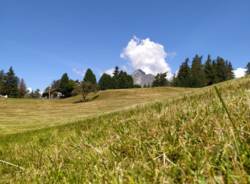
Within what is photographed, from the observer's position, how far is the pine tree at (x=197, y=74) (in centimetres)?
12008

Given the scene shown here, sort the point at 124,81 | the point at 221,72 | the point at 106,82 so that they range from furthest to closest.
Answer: the point at 124,81 → the point at 106,82 → the point at 221,72

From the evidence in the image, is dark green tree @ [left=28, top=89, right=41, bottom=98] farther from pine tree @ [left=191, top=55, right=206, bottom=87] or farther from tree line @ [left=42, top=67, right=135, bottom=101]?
pine tree @ [left=191, top=55, right=206, bottom=87]

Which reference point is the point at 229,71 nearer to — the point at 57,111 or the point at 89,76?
the point at 89,76

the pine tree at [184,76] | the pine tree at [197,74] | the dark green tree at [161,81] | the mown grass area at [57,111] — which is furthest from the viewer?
the dark green tree at [161,81]

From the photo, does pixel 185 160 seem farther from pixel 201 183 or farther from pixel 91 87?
pixel 91 87

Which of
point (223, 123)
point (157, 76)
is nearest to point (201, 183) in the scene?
point (223, 123)

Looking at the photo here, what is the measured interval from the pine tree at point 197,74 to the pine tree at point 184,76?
194 cm

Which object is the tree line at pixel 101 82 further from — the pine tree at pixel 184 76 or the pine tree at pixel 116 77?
the pine tree at pixel 184 76

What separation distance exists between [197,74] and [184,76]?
29.8 feet

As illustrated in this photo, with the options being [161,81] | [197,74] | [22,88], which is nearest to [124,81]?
[161,81]

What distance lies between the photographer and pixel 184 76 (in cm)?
13225

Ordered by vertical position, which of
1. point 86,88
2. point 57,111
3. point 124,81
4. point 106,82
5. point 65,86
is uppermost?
point 124,81

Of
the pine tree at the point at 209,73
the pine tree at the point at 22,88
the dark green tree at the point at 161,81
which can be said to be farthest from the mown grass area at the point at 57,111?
the pine tree at the point at 22,88

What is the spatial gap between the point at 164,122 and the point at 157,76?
143154 millimetres
